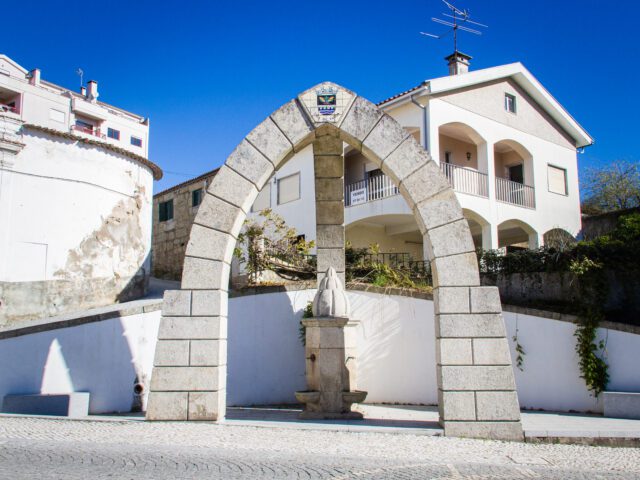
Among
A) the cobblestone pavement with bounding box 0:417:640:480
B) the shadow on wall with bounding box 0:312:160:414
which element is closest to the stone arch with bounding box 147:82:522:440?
the cobblestone pavement with bounding box 0:417:640:480

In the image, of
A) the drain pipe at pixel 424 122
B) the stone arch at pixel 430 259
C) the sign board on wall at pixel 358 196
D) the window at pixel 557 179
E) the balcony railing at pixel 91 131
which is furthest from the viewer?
the balcony railing at pixel 91 131

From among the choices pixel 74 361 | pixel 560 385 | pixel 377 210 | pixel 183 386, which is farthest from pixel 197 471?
pixel 377 210

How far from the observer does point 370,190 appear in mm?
18000

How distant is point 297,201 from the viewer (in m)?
20.0

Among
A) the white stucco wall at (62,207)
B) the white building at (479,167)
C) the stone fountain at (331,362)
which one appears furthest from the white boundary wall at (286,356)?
the white building at (479,167)

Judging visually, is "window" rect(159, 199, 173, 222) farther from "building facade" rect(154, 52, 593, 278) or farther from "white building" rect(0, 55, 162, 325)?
"white building" rect(0, 55, 162, 325)

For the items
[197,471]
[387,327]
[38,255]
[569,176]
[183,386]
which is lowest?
[197,471]

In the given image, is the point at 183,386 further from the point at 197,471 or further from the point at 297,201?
the point at 297,201

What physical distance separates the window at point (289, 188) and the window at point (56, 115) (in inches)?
320

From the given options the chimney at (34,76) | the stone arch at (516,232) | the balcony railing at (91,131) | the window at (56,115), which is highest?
the chimney at (34,76)

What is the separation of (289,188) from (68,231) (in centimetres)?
892

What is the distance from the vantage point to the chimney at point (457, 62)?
752 inches

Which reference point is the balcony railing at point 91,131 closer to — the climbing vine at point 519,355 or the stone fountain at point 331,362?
the stone fountain at point 331,362

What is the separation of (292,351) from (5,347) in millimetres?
5177
